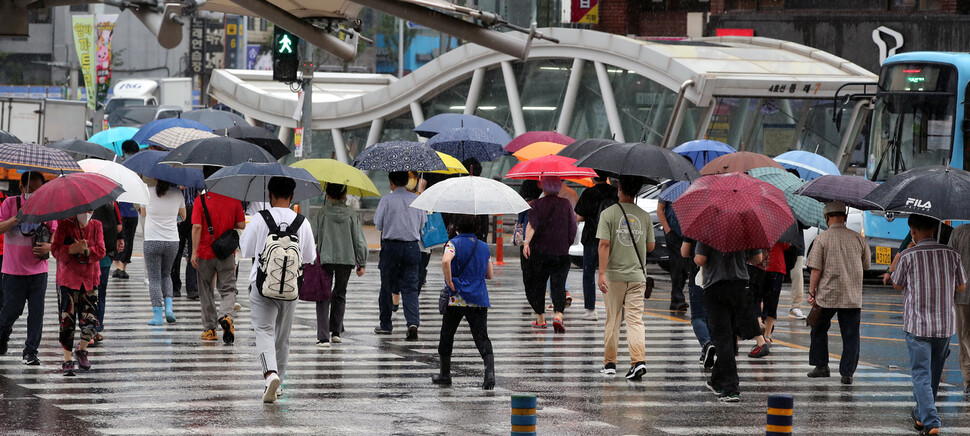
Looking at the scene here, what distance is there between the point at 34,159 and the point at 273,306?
3158 mm

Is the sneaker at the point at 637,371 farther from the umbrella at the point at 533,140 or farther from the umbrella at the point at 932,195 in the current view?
the umbrella at the point at 533,140

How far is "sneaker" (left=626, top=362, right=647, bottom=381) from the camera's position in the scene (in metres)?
11.6

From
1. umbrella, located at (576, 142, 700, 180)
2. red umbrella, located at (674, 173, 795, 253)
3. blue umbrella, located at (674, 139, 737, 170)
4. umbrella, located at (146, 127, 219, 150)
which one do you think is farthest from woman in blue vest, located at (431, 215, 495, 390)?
blue umbrella, located at (674, 139, 737, 170)

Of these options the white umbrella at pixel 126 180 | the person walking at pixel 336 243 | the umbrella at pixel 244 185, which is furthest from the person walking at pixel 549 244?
the white umbrella at pixel 126 180

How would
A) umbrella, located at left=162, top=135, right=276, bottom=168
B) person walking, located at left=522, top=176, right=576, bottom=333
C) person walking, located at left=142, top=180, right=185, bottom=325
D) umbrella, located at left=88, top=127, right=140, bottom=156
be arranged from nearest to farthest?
umbrella, located at left=162, top=135, right=276, bottom=168 < person walking, located at left=142, top=180, right=185, bottom=325 < person walking, located at left=522, top=176, right=576, bottom=333 < umbrella, located at left=88, top=127, right=140, bottom=156

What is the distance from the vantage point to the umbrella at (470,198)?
37.8 feet

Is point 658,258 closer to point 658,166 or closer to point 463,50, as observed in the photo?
point 658,166

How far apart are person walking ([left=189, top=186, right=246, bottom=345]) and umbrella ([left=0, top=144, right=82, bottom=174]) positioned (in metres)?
1.65

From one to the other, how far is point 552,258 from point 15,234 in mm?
6082

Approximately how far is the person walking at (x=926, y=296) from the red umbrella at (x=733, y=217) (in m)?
1.06

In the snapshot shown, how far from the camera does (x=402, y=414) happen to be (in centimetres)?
970

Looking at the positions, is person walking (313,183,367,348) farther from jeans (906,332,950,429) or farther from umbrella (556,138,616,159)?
jeans (906,332,950,429)

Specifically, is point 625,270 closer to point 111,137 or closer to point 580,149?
point 580,149

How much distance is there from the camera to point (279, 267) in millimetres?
9891
